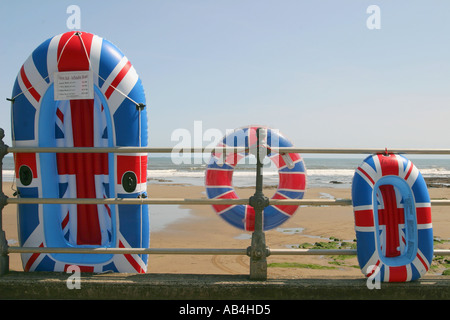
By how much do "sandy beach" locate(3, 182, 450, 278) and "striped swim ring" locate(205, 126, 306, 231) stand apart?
727 millimetres

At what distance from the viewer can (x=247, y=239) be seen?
7234mm

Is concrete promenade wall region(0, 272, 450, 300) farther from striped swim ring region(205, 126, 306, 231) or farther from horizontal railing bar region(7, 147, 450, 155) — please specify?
striped swim ring region(205, 126, 306, 231)

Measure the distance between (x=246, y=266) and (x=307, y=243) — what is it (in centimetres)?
193

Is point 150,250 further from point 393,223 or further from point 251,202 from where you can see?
point 393,223

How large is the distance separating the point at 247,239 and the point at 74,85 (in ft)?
16.4

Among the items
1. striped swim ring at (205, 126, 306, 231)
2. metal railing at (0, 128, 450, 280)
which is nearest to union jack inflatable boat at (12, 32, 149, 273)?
metal railing at (0, 128, 450, 280)

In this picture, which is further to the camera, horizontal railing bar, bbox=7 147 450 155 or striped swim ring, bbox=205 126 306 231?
striped swim ring, bbox=205 126 306 231

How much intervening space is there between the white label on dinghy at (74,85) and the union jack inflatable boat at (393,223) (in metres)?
2.04

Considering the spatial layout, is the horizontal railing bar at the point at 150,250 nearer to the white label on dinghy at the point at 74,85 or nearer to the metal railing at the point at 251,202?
the metal railing at the point at 251,202

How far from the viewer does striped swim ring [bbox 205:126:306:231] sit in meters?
4.41
